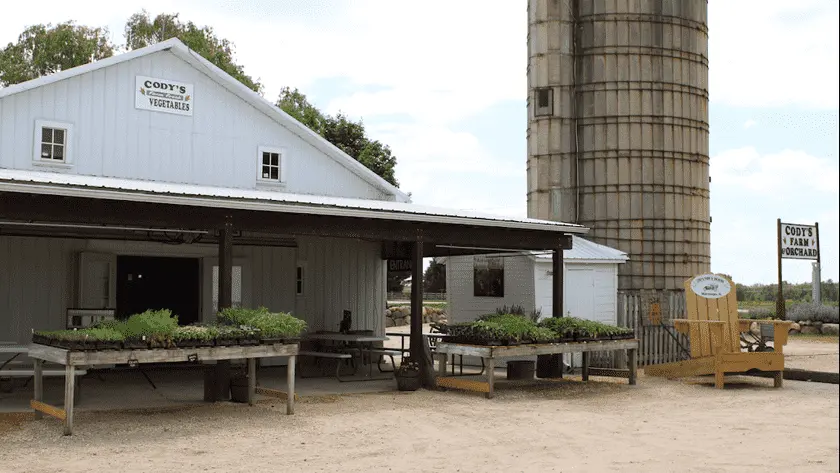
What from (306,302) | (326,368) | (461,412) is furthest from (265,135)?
(461,412)

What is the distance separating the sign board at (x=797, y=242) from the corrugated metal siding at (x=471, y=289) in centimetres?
704

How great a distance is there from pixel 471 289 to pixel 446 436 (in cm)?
821

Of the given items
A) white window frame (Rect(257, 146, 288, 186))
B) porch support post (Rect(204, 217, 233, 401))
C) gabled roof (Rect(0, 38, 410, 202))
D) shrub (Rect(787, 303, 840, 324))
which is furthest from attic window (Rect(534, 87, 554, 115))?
porch support post (Rect(204, 217, 233, 401))

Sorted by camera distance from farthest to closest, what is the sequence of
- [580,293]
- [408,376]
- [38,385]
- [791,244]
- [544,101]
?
[544,101]
[791,244]
[580,293]
[408,376]
[38,385]

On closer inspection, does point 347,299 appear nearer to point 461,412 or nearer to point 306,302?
point 306,302

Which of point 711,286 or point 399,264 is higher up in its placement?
point 399,264

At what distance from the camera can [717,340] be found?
13195mm

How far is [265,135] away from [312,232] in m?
5.39

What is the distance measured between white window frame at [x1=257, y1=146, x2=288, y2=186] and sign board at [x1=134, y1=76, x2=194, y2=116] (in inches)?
56.5

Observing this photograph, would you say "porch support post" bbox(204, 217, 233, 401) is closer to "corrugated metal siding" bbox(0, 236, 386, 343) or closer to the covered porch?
the covered porch

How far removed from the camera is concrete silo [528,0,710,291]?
21.3 metres

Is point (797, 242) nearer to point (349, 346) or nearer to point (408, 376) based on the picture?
point (349, 346)

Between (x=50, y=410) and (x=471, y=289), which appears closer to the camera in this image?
(x=50, y=410)

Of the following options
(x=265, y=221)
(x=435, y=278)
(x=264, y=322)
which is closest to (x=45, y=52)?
(x=435, y=278)
